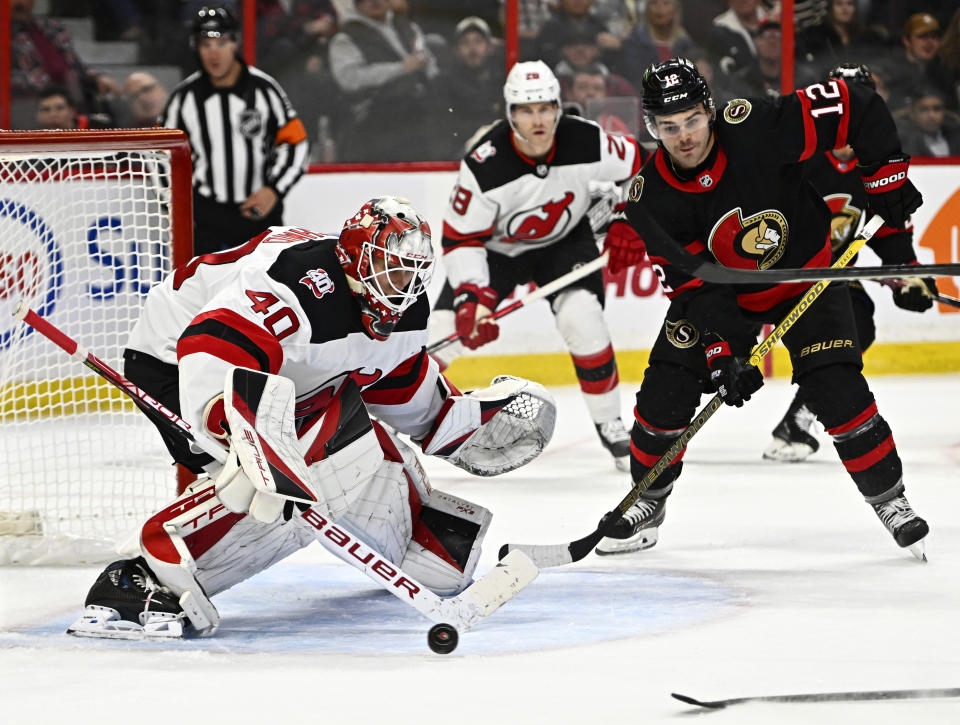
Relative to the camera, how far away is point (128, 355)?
299cm

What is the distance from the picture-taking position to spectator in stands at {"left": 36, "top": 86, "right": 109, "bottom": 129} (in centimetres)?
585

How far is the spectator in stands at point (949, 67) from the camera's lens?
20.4ft

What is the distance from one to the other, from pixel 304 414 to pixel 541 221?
2034 millimetres

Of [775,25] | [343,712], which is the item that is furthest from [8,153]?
[775,25]

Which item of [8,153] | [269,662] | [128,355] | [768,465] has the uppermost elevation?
[8,153]

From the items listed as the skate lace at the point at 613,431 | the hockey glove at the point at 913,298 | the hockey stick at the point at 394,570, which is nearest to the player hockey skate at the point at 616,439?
the skate lace at the point at 613,431

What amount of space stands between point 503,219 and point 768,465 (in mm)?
1124

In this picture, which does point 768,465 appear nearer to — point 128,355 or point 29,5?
point 128,355

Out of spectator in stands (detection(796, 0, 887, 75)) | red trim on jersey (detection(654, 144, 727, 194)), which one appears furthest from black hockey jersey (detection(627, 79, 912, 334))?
spectator in stands (detection(796, 0, 887, 75))

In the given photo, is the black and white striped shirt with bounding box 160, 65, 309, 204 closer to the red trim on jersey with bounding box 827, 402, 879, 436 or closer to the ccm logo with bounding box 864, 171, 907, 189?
the ccm logo with bounding box 864, 171, 907, 189

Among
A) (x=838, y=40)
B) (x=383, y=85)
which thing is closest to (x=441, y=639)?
(x=383, y=85)

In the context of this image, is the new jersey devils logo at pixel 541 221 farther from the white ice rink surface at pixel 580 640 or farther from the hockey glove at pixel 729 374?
the hockey glove at pixel 729 374

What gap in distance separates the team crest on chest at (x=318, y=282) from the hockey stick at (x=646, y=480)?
25.9 inches

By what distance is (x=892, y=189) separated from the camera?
3180 mm
